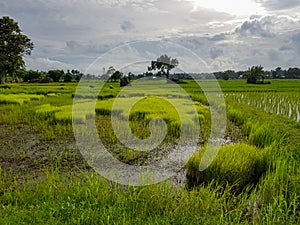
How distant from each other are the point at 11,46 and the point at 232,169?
25.1 metres

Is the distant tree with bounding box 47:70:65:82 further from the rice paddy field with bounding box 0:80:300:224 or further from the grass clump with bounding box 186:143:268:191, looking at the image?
the grass clump with bounding box 186:143:268:191

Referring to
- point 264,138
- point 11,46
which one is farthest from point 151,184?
point 11,46

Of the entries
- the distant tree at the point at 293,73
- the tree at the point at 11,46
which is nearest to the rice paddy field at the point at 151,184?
the tree at the point at 11,46

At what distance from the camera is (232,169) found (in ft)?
12.4

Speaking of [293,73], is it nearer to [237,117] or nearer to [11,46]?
[11,46]

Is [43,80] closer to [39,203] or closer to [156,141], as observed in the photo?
[156,141]

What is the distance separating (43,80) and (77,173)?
117 feet

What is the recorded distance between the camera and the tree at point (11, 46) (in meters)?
24.3

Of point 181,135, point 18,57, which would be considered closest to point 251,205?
point 181,135

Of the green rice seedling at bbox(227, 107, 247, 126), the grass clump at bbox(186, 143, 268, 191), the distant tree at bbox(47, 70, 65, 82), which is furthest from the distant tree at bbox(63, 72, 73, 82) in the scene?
the grass clump at bbox(186, 143, 268, 191)

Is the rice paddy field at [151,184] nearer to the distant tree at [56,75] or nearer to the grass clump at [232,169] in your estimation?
the grass clump at [232,169]

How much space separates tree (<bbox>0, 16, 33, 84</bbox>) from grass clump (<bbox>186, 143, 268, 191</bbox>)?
76.7 ft

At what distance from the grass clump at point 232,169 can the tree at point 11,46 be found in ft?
76.7

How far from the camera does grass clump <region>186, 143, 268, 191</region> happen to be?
3709 mm
